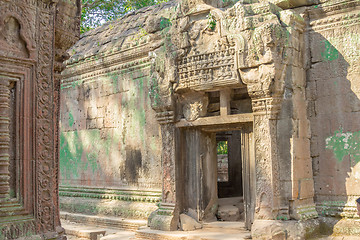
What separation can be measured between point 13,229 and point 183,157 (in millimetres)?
4253

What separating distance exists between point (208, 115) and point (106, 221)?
3080 millimetres

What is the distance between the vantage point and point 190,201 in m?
7.71

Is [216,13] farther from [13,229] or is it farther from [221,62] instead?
[13,229]

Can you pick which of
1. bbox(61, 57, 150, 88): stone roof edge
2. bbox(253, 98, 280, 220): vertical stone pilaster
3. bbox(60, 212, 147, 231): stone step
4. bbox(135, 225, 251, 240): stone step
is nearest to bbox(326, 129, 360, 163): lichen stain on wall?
bbox(253, 98, 280, 220): vertical stone pilaster

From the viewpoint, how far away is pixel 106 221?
8.90 metres

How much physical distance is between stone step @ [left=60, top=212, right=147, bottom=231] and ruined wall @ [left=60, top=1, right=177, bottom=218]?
207 mm

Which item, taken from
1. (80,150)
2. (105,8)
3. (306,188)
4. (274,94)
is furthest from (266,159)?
(105,8)

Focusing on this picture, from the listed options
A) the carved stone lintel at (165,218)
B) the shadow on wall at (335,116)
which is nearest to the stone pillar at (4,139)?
the carved stone lintel at (165,218)

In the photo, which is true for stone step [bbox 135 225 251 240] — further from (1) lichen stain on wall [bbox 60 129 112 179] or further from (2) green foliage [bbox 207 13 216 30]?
(2) green foliage [bbox 207 13 216 30]

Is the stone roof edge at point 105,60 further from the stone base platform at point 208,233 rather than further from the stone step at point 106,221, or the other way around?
the stone base platform at point 208,233

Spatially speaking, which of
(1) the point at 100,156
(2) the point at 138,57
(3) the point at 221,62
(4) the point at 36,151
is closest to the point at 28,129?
(4) the point at 36,151

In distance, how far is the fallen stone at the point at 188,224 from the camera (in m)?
7.34

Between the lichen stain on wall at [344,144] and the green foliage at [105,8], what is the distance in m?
10.7

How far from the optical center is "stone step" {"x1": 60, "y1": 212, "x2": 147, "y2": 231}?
27.5 feet
